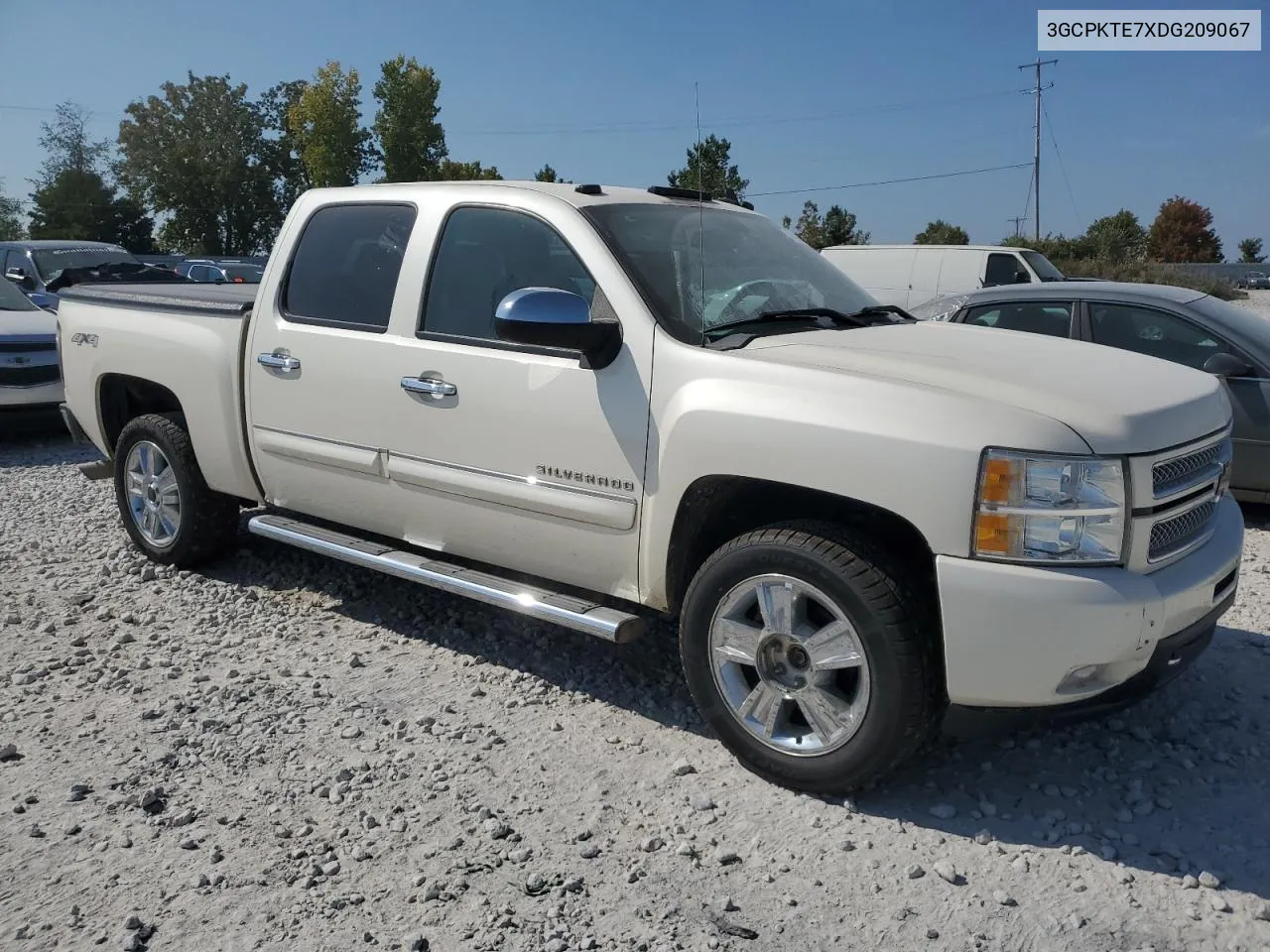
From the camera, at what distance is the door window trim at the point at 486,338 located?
3730 mm

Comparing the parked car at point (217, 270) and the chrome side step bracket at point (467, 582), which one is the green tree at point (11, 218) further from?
the chrome side step bracket at point (467, 582)

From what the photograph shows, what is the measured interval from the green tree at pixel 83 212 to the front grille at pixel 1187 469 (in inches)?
2589

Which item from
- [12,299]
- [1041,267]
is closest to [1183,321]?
[12,299]

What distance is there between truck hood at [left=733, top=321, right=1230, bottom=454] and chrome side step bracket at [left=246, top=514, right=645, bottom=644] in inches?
39.8

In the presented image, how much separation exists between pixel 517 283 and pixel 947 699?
213 cm

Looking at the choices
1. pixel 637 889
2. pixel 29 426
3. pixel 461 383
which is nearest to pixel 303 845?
pixel 637 889

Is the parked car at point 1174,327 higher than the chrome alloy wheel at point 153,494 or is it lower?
higher

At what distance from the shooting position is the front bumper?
110 inches

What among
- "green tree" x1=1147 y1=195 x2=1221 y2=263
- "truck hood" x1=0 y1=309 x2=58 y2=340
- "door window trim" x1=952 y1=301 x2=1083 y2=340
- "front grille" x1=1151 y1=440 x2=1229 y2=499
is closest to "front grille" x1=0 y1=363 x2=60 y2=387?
"truck hood" x1=0 y1=309 x2=58 y2=340

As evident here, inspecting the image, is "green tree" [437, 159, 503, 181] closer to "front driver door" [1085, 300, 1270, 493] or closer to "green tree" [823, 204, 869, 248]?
"green tree" [823, 204, 869, 248]

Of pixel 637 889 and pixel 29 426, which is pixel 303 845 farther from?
pixel 29 426

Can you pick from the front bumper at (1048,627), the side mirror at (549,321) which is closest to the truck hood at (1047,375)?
the front bumper at (1048,627)

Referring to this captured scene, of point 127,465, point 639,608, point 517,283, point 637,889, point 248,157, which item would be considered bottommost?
point 637,889

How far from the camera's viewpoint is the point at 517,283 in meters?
4.00
